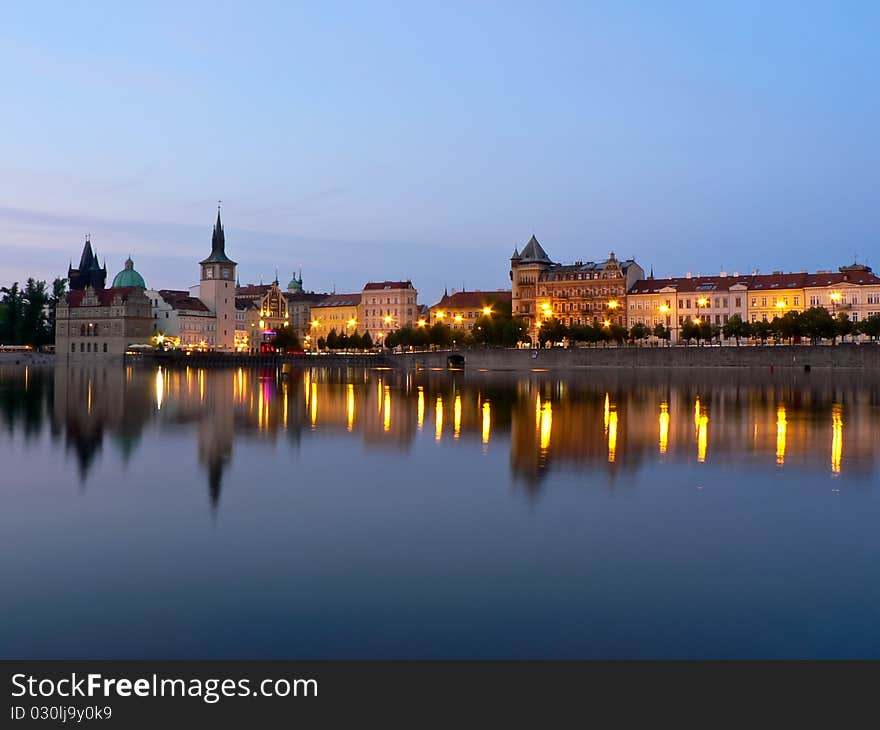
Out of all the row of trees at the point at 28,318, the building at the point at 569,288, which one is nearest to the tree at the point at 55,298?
the row of trees at the point at 28,318

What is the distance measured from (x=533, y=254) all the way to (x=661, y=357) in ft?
186

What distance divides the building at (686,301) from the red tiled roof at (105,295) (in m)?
77.0

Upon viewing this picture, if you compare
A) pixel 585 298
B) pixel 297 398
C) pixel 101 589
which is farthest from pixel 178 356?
pixel 101 589

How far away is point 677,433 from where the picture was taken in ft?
91.7

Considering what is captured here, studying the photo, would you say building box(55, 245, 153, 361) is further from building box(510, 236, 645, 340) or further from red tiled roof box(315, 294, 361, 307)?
building box(510, 236, 645, 340)

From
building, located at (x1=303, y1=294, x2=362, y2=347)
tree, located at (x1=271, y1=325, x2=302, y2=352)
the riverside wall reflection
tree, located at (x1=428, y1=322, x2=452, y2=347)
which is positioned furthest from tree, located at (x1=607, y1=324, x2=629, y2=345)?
the riverside wall reflection

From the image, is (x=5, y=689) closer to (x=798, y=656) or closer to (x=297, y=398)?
(x=798, y=656)

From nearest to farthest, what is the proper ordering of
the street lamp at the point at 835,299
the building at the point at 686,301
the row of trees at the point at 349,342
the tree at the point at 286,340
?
the street lamp at the point at 835,299 → the building at the point at 686,301 → the row of trees at the point at 349,342 → the tree at the point at 286,340

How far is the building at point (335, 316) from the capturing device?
17000cm

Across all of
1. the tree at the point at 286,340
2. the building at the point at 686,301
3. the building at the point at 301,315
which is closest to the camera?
the building at the point at 686,301

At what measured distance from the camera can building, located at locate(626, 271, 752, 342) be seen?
126m

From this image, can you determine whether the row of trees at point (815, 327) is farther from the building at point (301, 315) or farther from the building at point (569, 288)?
the building at point (301, 315)

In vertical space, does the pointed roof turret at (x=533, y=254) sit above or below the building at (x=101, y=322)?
above

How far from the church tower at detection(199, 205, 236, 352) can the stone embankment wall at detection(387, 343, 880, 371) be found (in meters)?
52.0
